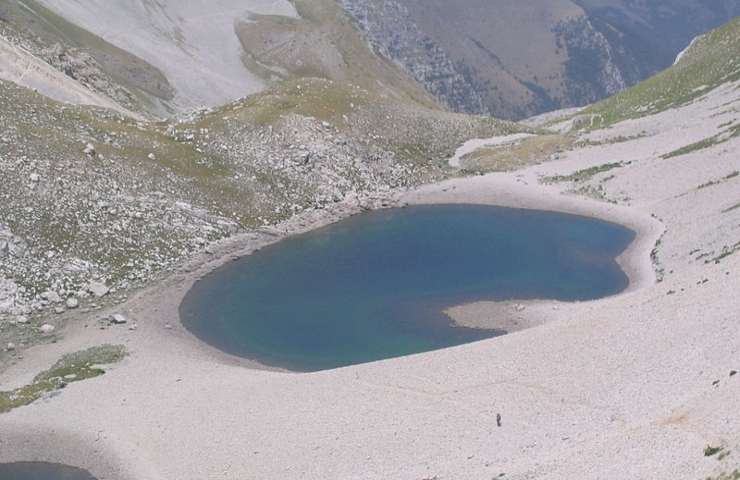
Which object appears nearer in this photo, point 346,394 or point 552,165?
point 346,394

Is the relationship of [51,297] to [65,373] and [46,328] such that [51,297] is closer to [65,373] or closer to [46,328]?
[46,328]

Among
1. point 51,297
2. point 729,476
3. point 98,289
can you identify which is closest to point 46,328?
point 51,297

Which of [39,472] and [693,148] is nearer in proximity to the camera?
[39,472]

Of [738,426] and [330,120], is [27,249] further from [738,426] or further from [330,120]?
[738,426]

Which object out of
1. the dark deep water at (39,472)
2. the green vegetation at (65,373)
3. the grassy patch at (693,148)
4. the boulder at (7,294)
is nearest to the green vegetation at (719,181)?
the grassy patch at (693,148)

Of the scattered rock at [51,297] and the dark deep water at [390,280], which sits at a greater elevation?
the dark deep water at [390,280]

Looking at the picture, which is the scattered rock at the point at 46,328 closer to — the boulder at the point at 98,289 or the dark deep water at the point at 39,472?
the boulder at the point at 98,289

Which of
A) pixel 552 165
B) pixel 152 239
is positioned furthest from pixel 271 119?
pixel 552 165
